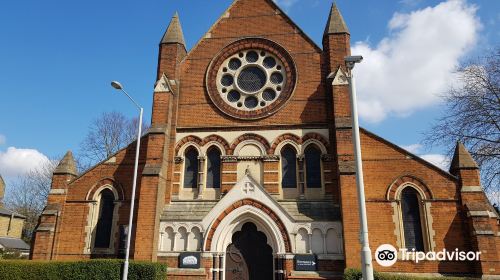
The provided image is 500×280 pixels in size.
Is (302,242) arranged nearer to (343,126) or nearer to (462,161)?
(343,126)

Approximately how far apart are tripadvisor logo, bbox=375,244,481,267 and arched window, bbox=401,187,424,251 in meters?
0.32

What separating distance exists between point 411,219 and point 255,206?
645cm

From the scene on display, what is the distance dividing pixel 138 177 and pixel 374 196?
10530mm

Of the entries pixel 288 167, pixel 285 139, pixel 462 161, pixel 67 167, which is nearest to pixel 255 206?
pixel 288 167

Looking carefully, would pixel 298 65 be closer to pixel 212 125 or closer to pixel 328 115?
pixel 328 115

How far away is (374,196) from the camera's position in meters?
15.7

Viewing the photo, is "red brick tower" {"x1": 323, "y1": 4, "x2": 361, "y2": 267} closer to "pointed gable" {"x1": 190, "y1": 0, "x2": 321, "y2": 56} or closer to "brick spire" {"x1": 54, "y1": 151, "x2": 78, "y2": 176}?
"pointed gable" {"x1": 190, "y1": 0, "x2": 321, "y2": 56}

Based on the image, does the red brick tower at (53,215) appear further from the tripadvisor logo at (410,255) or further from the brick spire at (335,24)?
the brick spire at (335,24)

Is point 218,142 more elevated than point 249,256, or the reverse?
point 218,142

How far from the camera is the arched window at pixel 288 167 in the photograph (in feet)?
55.0

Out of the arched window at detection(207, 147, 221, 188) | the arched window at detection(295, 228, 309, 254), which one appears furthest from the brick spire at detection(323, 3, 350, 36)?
the arched window at detection(295, 228, 309, 254)

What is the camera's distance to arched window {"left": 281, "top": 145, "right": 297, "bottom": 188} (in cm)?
1675

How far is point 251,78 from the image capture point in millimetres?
18703

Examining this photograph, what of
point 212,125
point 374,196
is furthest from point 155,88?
point 374,196
